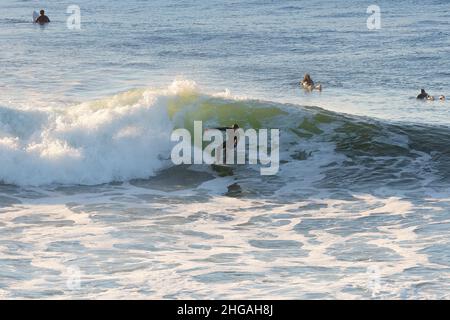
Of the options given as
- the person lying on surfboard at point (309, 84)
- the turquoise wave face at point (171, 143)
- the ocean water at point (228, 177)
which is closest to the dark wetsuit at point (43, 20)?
the ocean water at point (228, 177)

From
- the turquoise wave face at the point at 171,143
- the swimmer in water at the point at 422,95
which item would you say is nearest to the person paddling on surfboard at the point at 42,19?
the turquoise wave face at the point at 171,143

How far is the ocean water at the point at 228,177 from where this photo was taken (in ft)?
51.7

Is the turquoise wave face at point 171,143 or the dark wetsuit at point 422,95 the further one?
the dark wetsuit at point 422,95

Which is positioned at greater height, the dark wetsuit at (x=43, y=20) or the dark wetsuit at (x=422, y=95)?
the dark wetsuit at (x=43, y=20)

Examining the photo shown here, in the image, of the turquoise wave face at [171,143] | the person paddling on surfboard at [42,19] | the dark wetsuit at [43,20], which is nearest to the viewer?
the turquoise wave face at [171,143]

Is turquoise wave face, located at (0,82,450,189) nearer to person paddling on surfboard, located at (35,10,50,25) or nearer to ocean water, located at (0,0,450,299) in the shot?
ocean water, located at (0,0,450,299)

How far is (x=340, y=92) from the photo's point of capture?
34844 mm

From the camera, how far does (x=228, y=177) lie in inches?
960

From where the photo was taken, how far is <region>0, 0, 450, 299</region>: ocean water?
51.7 feet

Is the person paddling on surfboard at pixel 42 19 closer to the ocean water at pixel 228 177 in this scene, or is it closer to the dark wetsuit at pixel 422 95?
the ocean water at pixel 228 177

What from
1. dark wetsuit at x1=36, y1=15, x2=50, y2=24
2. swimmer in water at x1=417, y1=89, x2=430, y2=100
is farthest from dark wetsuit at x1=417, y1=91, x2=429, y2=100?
dark wetsuit at x1=36, y1=15, x2=50, y2=24

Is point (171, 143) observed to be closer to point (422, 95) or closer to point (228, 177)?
point (228, 177)

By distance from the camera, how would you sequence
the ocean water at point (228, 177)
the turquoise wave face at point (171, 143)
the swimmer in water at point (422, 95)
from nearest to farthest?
1. the ocean water at point (228, 177)
2. the turquoise wave face at point (171, 143)
3. the swimmer in water at point (422, 95)
